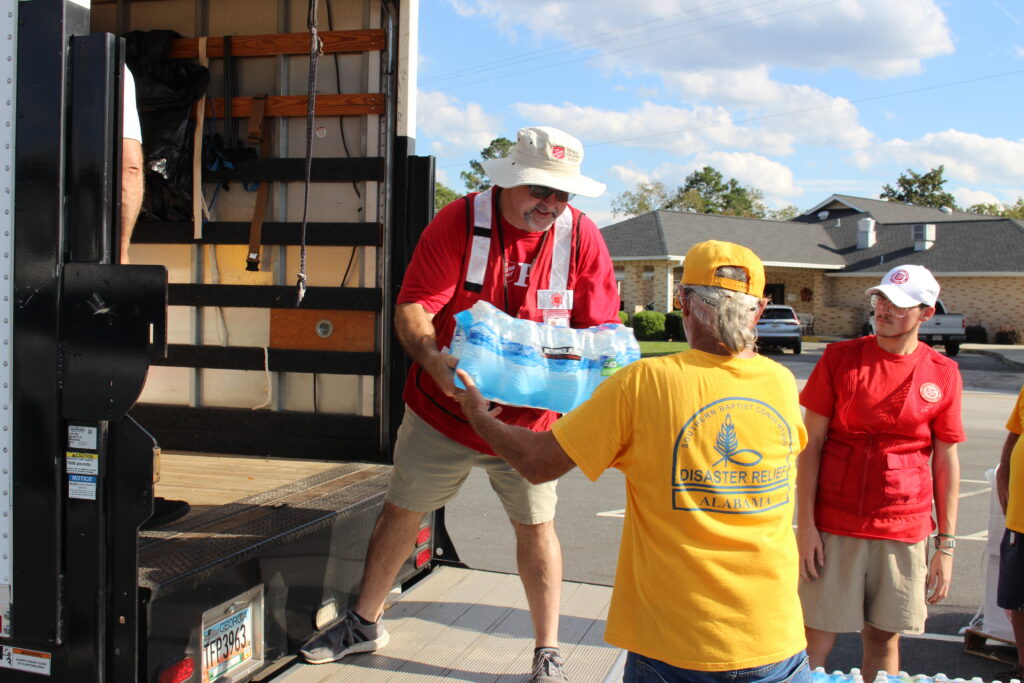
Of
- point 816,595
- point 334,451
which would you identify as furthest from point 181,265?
point 816,595

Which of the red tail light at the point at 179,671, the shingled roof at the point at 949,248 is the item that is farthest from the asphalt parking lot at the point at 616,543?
the shingled roof at the point at 949,248

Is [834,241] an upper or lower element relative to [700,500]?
upper

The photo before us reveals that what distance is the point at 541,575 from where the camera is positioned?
3.32 m

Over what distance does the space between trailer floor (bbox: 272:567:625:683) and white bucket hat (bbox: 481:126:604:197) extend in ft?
5.39

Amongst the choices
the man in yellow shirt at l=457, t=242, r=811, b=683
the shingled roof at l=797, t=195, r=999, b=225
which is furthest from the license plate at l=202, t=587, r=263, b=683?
the shingled roof at l=797, t=195, r=999, b=225

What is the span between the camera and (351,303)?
4617 millimetres

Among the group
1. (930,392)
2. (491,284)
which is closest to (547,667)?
(491,284)

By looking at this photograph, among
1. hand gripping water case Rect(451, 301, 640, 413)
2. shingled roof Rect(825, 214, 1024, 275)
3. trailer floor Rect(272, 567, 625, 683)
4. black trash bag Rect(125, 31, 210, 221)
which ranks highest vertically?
shingled roof Rect(825, 214, 1024, 275)

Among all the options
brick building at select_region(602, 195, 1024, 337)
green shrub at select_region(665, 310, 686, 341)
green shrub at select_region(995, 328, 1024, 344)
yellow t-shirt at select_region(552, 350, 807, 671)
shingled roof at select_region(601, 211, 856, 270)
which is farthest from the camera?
shingled roof at select_region(601, 211, 856, 270)

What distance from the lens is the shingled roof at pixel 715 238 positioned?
38.7 metres

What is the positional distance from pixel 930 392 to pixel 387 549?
211 cm

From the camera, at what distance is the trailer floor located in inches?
119

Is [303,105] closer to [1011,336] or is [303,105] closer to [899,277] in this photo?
[899,277]

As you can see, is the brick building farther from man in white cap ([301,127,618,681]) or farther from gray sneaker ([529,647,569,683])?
gray sneaker ([529,647,569,683])
